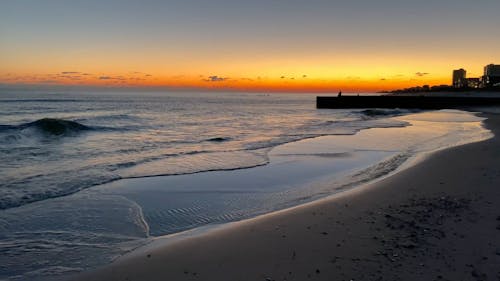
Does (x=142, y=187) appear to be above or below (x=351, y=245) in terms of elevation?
below

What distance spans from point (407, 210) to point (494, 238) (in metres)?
1.68

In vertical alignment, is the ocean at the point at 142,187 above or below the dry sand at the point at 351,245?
below

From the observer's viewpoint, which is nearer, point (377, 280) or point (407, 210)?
point (377, 280)

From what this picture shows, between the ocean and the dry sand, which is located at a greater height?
the dry sand

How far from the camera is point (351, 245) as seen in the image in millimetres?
5312

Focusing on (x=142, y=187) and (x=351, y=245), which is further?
(x=142, y=187)

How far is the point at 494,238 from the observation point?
212 inches

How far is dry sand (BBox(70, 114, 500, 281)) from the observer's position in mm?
4523

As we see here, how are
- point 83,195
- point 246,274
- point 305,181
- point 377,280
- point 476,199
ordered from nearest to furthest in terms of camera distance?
point 377,280
point 246,274
point 476,199
point 83,195
point 305,181

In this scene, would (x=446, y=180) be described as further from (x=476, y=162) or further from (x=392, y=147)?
(x=392, y=147)

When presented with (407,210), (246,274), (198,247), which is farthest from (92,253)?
(407,210)

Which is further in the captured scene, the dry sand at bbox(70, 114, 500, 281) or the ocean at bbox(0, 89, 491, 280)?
the ocean at bbox(0, 89, 491, 280)

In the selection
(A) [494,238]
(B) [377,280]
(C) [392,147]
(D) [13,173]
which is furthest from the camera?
(C) [392,147]

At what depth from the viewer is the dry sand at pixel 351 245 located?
4.52m
